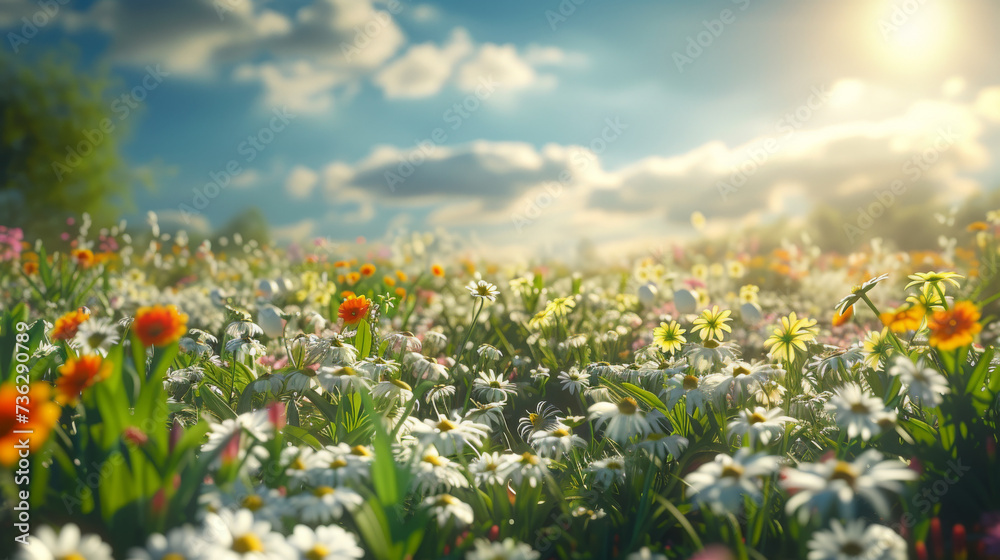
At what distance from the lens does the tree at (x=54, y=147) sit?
635 inches

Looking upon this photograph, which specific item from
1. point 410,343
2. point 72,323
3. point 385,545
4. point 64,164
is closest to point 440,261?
point 410,343

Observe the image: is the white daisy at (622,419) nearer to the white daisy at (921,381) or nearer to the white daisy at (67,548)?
the white daisy at (921,381)

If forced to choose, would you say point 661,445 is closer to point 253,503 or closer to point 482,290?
point 482,290

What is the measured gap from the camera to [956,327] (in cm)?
202

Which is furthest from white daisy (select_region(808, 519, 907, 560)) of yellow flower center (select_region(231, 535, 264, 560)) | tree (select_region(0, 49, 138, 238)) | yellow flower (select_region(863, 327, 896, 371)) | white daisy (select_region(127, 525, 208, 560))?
tree (select_region(0, 49, 138, 238))

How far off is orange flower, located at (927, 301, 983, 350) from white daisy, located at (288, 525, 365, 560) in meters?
2.00

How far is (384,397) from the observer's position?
2834 mm

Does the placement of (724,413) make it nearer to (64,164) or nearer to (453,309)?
(453,309)

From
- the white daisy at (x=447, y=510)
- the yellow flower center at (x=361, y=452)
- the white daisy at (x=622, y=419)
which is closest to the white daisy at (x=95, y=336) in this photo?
the yellow flower center at (x=361, y=452)

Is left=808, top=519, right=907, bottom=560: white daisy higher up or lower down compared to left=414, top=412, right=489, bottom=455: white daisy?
lower down

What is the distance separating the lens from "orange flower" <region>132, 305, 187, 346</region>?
1.77 m

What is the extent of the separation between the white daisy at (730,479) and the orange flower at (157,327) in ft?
5.20

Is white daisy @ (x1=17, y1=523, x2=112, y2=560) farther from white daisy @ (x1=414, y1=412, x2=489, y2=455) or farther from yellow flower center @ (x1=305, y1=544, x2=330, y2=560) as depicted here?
white daisy @ (x1=414, y1=412, x2=489, y2=455)

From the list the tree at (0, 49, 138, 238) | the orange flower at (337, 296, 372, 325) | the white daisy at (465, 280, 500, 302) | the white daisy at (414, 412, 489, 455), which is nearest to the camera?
the white daisy at (414, 412, 489, 455)
